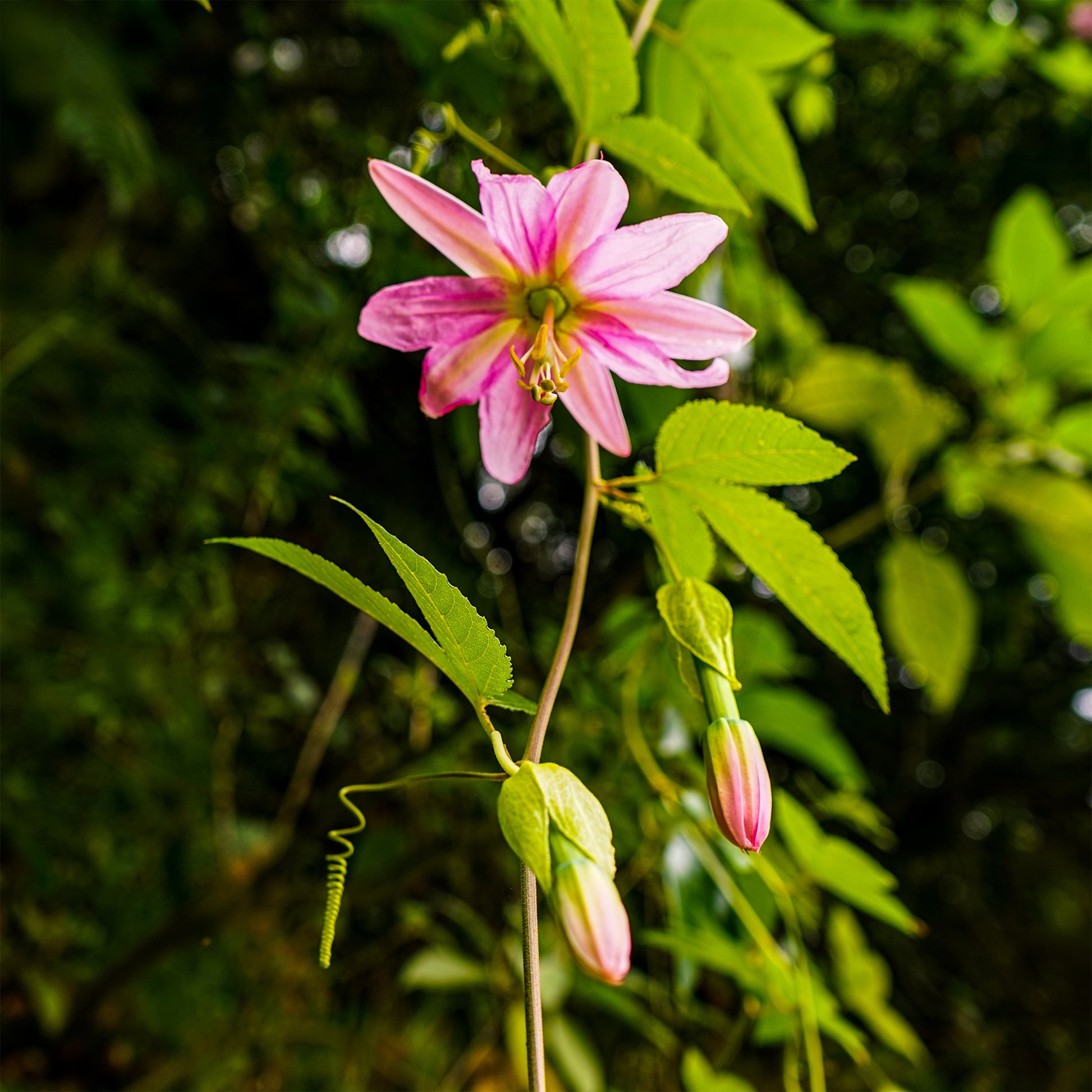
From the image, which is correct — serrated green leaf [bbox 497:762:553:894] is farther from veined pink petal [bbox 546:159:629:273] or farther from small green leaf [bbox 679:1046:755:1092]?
small green leaf [bbox 679:1046:755:1092]

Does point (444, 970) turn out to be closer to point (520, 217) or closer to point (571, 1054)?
point (571, 1054)

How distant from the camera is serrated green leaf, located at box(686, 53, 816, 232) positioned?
330 millimetres

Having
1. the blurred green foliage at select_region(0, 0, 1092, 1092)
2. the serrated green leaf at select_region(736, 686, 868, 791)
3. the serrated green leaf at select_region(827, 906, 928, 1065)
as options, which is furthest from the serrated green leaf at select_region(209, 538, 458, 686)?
the serrated green leaf at select_region(827, 906, 928, 1065)

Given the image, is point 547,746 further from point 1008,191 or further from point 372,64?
point 1008,191

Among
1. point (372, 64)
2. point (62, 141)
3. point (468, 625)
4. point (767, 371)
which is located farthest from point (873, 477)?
point (62, 141)

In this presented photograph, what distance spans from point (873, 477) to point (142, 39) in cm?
70

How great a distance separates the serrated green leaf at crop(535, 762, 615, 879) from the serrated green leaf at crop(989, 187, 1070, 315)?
61cm

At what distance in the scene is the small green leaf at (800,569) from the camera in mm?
210

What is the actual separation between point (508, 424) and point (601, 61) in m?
0.10

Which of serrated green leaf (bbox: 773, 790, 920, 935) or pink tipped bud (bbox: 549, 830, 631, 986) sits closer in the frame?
pink tipped bud (bbox: 549, 830, 631, 986)

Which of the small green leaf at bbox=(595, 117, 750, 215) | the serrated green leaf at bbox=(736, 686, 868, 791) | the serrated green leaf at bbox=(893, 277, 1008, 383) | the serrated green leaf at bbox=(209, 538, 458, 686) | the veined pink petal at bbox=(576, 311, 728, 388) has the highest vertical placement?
the small green leaf at bbox=(595, 117, 750, 215)

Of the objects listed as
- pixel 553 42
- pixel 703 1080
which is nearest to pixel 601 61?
pixel 553 42

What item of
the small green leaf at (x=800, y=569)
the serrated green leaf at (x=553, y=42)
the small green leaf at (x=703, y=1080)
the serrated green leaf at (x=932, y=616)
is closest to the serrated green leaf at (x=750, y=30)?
the serrated green leaf at (x=553, y=42)

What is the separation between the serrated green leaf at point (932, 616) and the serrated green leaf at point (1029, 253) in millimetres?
218
